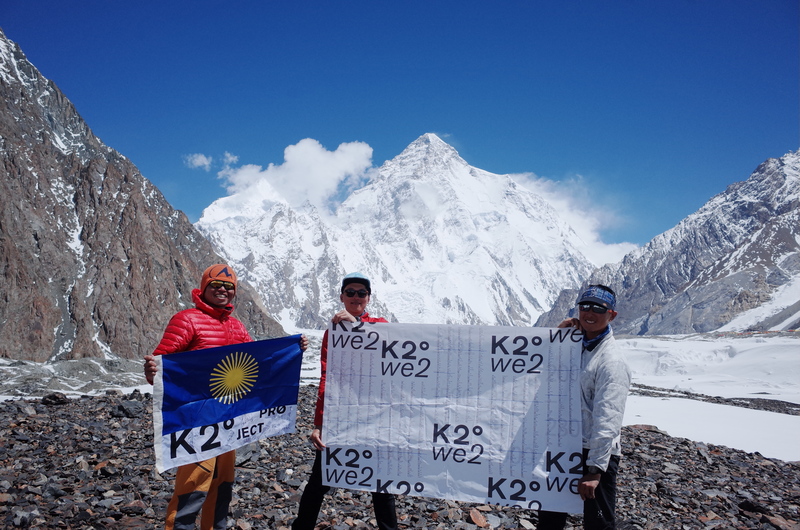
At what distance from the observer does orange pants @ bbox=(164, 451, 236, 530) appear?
14.3ft

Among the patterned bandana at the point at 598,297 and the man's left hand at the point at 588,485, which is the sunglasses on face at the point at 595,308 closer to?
the patterned bandana at the point at 598,297

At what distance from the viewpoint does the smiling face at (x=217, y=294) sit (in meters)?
4.79

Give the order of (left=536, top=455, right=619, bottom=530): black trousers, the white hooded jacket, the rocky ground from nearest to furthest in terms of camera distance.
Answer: the white hooded jacket → (left=536, top=455, right=619, bottom=530): black trousers → the rocky ground

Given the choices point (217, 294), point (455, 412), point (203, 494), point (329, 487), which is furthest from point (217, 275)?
point (455, 412)

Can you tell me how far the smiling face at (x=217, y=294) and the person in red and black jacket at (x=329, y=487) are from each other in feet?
3.48

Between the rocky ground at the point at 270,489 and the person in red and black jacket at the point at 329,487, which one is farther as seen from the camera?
the rocky ground at the point at 270,489

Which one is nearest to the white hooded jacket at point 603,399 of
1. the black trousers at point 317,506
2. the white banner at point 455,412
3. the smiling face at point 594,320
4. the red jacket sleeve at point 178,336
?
the smiling face at point 594,320

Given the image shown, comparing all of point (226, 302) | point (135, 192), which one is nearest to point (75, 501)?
point (226, 302)

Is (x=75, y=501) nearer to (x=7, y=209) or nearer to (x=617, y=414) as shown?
(x=617, y=414)

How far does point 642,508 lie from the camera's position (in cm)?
741

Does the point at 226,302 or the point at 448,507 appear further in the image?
the point at 448,507

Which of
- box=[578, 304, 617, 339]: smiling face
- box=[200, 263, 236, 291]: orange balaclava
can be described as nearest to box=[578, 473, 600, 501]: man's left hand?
box=[578, 304, 617, 339]: smiling face

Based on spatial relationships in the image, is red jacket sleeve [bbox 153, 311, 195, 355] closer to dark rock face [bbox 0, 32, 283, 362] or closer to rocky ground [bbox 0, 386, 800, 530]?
rocky ground [bbox 0, 386, 800, 530]

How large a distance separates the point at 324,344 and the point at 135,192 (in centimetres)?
9812
